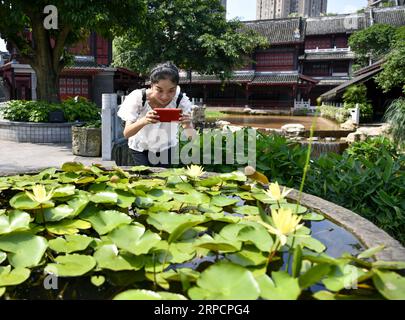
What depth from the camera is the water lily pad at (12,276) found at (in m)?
1.14

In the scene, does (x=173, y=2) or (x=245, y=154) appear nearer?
(x=245, y=154)

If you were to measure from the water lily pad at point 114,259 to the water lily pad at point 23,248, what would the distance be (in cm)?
20

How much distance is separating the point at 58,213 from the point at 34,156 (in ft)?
20.6

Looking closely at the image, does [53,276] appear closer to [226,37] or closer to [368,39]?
[226,37]

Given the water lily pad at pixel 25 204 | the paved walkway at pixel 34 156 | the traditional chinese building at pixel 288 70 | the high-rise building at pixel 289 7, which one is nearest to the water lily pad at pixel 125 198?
the water lily pad at pixel 25 204

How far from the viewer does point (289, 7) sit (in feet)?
367

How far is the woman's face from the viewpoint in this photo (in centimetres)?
272

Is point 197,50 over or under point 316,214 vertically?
over

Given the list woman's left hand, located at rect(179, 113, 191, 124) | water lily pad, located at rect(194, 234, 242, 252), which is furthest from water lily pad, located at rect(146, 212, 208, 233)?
woman's left hand, located at rect(179, 113, 191, 124)

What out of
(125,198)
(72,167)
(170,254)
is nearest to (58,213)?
(125,198)

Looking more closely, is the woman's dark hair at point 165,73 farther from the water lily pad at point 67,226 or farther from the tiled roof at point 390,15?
the tiled roof at point 390,15

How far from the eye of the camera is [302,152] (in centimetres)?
385
